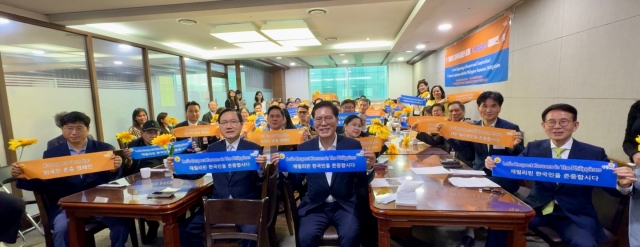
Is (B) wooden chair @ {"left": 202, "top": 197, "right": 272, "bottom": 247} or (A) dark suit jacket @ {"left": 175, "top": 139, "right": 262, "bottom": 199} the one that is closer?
(B) wooden chair @ {"left": 202, "top": 197, "right": 272, "bottom": 247}

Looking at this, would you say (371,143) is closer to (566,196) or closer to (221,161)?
(221,161)

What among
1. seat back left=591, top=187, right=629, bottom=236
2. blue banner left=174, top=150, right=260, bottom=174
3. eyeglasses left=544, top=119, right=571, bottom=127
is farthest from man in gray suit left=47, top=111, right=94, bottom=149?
seat back left=591, top=187, right=629, bottom=236

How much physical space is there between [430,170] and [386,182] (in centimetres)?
57

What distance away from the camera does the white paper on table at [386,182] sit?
2119mm

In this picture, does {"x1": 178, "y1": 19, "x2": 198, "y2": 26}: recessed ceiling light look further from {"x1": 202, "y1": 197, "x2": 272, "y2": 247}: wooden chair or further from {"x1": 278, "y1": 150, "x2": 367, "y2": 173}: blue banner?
{"x1": 202, "y1": 197, "x2": 272, "y2": 247}: wooden chair

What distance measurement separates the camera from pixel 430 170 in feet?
8.22

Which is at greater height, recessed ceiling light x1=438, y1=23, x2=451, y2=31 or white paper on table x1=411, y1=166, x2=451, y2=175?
recessed ceiling light x1=438, y1=23, x2=451, y2=31

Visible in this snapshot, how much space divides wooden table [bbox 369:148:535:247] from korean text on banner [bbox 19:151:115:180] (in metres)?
2.15

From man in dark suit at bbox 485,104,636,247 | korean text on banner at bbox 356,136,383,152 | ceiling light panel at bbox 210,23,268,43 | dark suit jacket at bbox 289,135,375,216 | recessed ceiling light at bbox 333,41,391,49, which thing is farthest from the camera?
recessed ceiling light at bbox 333,41,391,49

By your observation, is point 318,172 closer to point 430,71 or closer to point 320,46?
point 320,46

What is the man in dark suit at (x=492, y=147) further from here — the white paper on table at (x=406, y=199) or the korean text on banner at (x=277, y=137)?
the korean text on banner at (x=277, y=137)

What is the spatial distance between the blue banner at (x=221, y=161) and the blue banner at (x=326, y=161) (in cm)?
24

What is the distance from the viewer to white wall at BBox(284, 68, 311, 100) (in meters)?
13.7

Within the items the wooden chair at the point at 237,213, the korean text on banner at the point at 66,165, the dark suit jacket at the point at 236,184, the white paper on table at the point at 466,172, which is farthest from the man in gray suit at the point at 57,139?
the white paper on table at the point at 466,172
